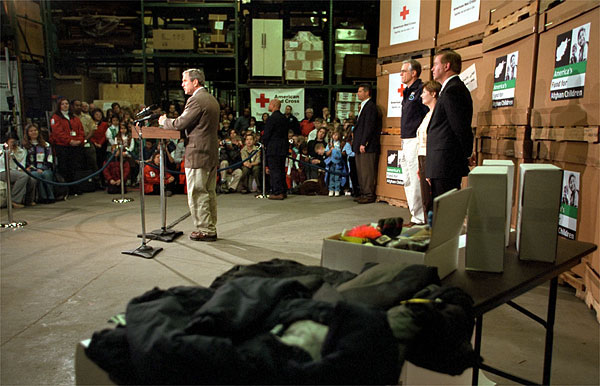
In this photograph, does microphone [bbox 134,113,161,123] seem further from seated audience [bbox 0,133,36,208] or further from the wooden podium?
seated audience [bbox 0,133,36,208]

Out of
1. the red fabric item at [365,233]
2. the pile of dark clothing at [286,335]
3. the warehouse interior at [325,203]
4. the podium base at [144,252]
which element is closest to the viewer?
the pile of dark clothing at [286,335]

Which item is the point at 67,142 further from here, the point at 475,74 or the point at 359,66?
the point at 475,74

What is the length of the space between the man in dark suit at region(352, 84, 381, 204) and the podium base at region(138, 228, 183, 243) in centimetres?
369

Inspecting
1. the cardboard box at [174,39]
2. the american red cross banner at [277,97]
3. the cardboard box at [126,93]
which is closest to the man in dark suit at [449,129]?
the american red cross banner at [277,97]

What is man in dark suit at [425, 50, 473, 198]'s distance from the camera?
14.2 ft

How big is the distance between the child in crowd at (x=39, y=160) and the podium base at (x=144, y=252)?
416cm

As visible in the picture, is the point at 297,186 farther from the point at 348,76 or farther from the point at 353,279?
the point at 353,279

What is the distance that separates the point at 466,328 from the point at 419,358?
0.65ft

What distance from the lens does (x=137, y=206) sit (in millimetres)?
8086

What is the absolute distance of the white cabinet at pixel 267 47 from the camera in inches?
478

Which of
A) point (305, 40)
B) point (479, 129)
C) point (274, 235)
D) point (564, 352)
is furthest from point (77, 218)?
point (305, 40)

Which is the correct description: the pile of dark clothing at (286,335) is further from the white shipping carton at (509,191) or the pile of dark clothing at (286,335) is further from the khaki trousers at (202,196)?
the khaki trousers at (202,196)

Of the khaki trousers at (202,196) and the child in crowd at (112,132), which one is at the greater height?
the child in crowd at (112,132)

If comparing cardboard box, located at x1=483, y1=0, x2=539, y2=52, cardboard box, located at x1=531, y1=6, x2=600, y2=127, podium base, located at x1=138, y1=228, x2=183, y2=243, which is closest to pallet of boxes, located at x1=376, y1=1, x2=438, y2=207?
cardboard box, located at x1=483, y1=0, x2=539, y2=52
